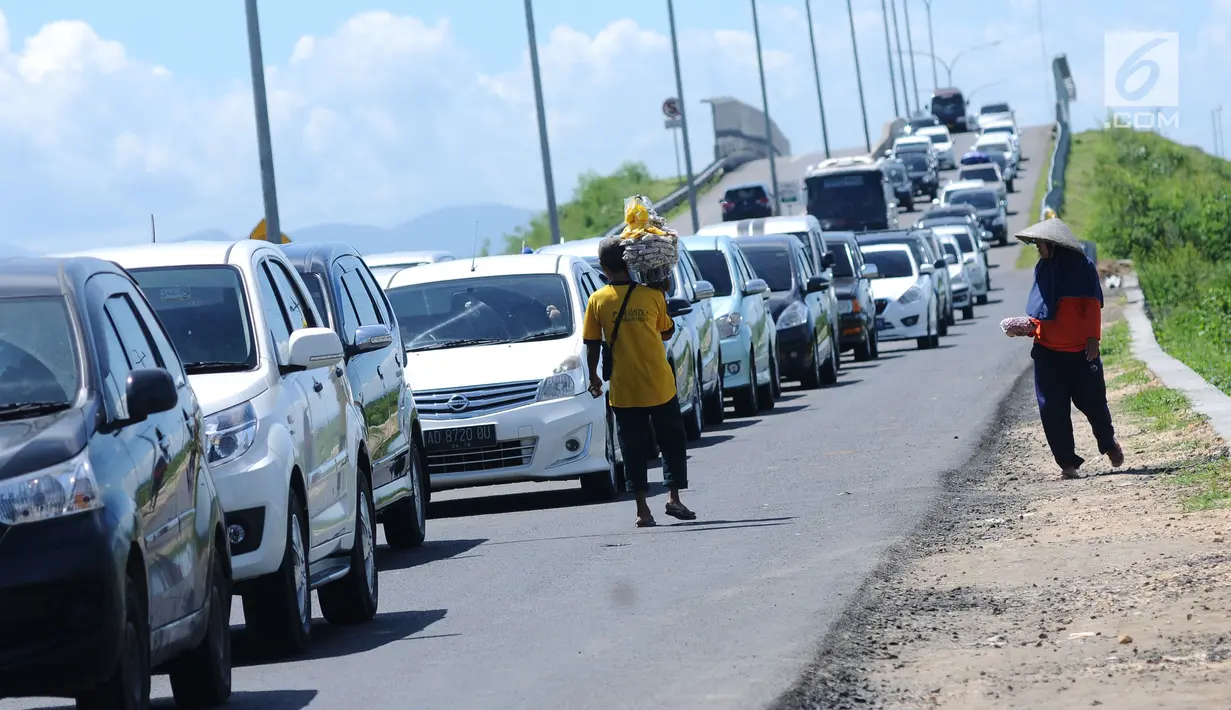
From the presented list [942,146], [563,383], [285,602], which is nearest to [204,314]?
[285,602]

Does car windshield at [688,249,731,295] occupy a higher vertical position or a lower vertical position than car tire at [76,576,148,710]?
higher

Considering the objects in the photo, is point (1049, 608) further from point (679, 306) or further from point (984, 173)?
point (984, 173)

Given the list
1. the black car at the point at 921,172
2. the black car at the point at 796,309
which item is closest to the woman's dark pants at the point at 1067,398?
the black car at the point at 796,309

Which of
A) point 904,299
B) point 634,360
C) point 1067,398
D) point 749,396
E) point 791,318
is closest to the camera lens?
point 634,360

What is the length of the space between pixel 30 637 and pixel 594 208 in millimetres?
116709

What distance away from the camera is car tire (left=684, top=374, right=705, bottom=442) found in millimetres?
20125

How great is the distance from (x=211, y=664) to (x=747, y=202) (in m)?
74.5

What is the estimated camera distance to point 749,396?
2328cm

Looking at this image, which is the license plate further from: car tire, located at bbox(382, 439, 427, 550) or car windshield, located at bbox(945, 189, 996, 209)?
car windshield, located at bbox(945, 189, 996, 209)

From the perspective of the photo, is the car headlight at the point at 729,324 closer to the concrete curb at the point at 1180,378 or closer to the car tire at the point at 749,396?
the car tire at the point at 749,396

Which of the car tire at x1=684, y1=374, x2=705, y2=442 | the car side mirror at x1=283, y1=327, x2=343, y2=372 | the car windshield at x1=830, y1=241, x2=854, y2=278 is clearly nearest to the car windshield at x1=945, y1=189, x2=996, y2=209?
the car windshield at x1=830, y1=241, x2=854, y2=278

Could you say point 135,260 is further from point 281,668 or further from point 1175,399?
point 1175,399

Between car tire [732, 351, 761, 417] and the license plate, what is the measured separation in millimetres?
8267

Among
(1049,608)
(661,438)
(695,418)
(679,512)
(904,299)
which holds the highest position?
(904,299)
